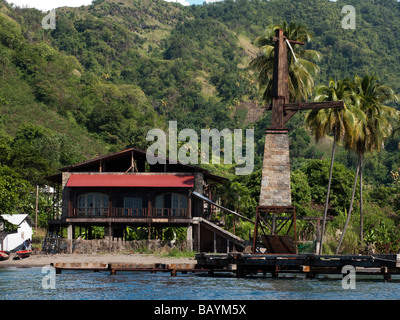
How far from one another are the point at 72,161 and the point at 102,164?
154 ft

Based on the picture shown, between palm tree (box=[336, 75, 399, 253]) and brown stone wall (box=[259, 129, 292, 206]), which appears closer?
brown stone wall (box=[259, 129, 292, 206])

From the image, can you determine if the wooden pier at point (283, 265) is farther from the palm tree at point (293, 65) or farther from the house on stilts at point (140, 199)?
the palm tree at point (293, 65)

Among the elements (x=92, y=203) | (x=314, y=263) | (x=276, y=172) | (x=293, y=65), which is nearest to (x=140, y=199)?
(x=92, y=203)

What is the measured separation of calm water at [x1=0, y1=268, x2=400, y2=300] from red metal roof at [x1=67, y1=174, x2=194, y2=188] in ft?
49.5

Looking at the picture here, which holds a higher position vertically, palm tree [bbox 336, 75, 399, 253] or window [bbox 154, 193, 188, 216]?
palm tree [bbox 336, 75, 399, 253]

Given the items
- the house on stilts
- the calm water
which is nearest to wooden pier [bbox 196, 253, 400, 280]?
the calm water

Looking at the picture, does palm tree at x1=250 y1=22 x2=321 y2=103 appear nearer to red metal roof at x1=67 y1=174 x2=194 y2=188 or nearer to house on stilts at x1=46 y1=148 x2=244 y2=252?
house on stilts at x1=46 y1=148 x2=244 y2=252

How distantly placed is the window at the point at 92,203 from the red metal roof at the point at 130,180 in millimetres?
1947

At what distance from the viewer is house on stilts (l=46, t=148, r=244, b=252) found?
195 feet

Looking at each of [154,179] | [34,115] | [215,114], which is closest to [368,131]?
[154,179]

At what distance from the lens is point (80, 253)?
187 feet

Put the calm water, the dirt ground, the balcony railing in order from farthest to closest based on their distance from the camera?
the balcony railing < the dirt ground < the calm water

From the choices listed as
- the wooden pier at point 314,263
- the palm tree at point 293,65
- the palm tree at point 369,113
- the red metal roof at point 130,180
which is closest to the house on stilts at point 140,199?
the red metal roof at point 130,180

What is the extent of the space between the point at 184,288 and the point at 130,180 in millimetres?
23602
